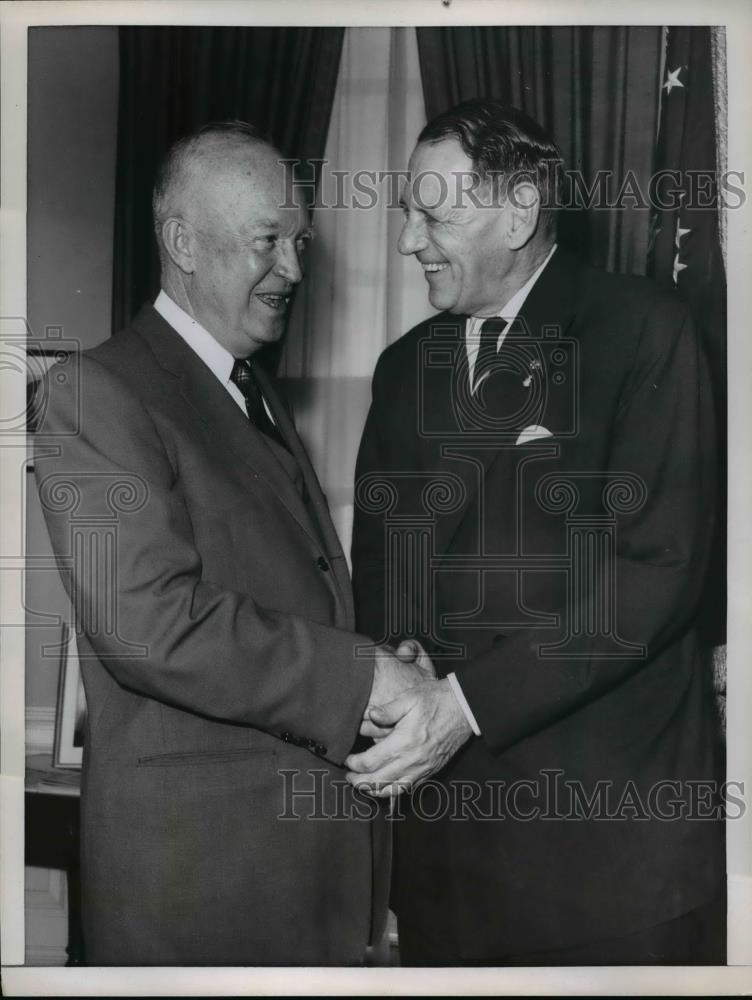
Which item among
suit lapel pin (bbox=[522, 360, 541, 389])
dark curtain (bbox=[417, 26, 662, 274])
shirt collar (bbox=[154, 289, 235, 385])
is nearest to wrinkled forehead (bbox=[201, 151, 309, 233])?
shirt collar (bbox=[154, 289, 235, 385])

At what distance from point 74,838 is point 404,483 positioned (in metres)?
0.93

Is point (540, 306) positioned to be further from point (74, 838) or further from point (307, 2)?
point (74, 838)

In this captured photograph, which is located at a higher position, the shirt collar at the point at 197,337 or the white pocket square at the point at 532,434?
the shirt collar at the point at 197,337

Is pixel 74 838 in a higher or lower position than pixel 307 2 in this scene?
lower

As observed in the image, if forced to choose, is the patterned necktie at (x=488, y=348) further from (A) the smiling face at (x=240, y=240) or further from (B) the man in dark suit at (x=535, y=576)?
(A) the smiling face at (x=240, y=240)

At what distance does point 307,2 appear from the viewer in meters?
2.00

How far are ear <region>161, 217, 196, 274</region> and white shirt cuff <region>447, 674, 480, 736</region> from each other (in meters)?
0.93

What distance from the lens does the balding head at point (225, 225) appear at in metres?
1.93

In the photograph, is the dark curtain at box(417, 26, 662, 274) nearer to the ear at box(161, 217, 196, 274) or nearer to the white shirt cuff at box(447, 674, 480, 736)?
the ear at box(161, 217, 196, 274)

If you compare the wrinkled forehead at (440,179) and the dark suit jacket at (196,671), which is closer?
the dark suit jacket at (196,671)

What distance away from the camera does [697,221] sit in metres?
1.99

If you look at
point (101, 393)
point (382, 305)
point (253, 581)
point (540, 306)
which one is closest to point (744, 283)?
point (540, 306)

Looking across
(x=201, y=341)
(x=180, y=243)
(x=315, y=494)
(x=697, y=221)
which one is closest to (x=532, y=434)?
(x=315, y=494)

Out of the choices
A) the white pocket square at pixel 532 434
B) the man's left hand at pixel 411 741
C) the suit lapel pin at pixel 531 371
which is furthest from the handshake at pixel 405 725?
the suit lapel pin at pixel 531 371
